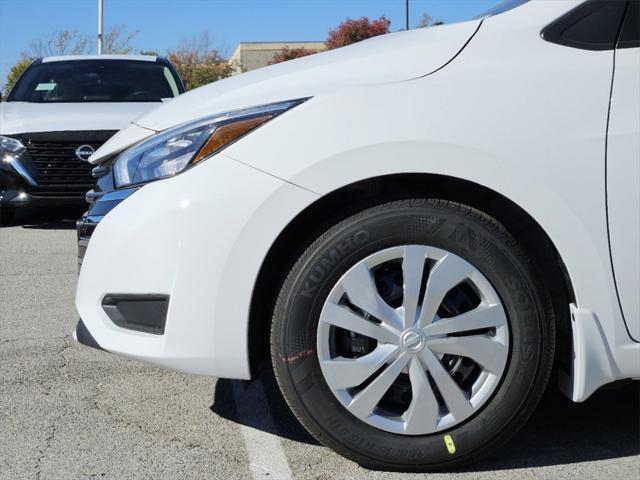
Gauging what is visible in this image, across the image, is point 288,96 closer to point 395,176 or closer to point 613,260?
point 395,176

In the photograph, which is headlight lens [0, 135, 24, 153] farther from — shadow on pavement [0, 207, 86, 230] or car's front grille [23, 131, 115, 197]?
shadow on pavement [0, 207, 86, 230]

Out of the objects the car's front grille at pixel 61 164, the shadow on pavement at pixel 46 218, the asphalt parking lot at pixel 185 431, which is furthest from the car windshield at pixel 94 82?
the asphalt parking lot at pixel 185 431

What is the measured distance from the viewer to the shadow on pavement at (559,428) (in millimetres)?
2875

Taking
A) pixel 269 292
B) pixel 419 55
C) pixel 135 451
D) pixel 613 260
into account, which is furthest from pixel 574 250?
pixel 135 451

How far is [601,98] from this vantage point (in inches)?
101

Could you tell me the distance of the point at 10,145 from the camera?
7.47m

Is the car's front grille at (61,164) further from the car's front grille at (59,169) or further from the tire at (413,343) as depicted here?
the tire at (413,343)

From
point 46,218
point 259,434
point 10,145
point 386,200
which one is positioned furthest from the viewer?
point 46,218

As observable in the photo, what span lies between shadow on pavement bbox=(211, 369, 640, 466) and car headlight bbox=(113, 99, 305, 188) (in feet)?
3.44

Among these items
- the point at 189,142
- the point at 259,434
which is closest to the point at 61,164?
the point at 259,434

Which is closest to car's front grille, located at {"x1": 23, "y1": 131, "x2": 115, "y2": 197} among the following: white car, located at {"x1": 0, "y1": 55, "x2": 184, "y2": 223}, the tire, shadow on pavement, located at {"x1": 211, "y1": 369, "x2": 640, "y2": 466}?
white car, located at {"x1": 0, "y1": 55, "x2": 184, "y2": 223}

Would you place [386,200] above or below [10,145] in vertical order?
above

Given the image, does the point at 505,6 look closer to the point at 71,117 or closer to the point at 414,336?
the point at 414,336

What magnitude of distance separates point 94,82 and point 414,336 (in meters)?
6.50
